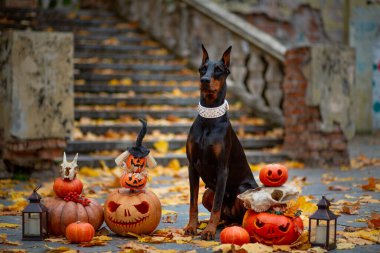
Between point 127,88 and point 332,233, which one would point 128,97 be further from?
point 332,233

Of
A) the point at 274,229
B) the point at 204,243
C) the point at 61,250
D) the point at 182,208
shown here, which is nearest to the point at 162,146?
the point at 182,208

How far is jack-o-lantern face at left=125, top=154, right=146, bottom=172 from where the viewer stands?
4.42 meters

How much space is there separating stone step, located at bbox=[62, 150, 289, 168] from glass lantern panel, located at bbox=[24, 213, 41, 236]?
3459mm

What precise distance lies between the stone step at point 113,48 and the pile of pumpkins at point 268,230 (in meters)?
7.91

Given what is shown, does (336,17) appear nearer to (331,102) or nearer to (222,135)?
(331,102)

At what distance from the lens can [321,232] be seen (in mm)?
3875

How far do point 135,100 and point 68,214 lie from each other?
5687 mm

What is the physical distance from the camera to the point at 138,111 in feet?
31.3

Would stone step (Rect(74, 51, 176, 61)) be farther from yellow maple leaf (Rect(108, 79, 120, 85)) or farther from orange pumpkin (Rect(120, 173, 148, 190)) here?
orange pumpkin (Rect(120, 173, 148, 190))

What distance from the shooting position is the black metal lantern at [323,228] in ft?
12.6

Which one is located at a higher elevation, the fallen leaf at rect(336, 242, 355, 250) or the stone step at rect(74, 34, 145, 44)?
the stone step at rect(74, 34, 145, 44)

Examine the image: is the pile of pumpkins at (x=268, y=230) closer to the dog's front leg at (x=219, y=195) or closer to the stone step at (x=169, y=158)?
the dog's front leg at (x=219, y=195)

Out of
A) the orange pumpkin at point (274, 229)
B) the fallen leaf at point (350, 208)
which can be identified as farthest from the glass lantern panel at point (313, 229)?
the fallen leaf at point (350, 208)

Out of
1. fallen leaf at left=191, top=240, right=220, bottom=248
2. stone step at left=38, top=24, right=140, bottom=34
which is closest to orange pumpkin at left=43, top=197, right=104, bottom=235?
fallen leaf at left=191, top=240, right=220, bottom=248
